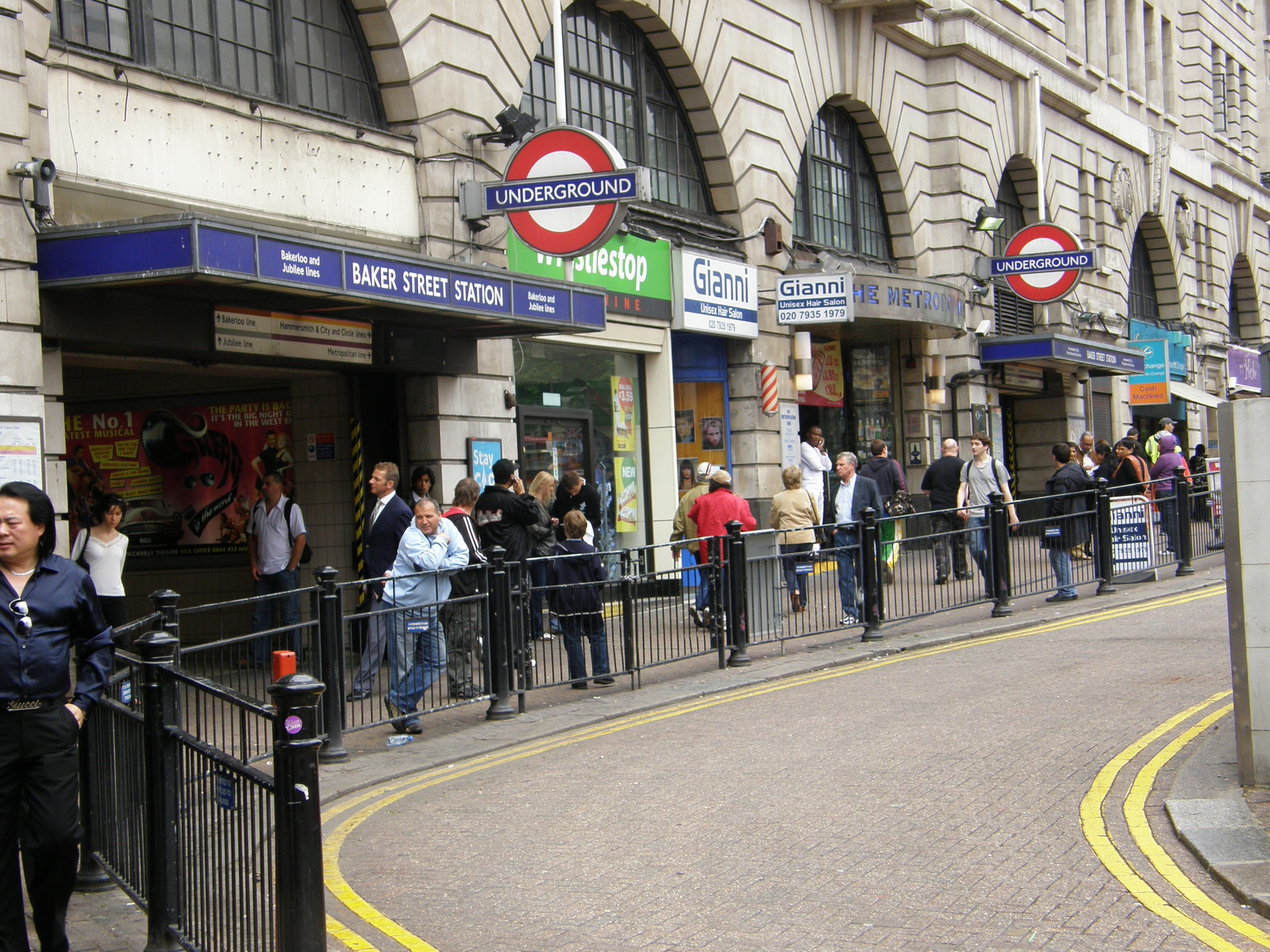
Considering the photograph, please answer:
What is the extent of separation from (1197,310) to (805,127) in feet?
74.1

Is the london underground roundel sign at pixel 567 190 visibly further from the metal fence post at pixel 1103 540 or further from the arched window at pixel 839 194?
the arched window at pixel 839 194

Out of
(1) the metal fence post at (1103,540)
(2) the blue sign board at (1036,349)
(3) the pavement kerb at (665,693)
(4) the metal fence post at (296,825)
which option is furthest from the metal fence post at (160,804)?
(2) the blue sign board at (1036,349)

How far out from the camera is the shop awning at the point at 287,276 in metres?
10.2

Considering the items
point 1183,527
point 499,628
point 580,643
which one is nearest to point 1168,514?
point 1183,527

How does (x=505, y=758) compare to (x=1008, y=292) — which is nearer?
(x=505, y=758)

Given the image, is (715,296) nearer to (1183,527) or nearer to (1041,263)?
(1183,527)

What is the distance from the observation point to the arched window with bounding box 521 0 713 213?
701 inches

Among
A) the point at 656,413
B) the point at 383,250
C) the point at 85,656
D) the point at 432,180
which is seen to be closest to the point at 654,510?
the point at 656,413

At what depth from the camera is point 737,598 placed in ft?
42.9

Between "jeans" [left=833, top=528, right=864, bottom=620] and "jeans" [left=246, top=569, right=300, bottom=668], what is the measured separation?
542 centimetres

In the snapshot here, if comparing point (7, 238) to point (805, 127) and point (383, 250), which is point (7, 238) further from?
point (805, 127)

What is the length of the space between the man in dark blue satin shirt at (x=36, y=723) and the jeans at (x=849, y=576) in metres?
9.77

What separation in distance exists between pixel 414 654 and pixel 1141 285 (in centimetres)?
3256

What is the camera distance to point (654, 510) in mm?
19359
